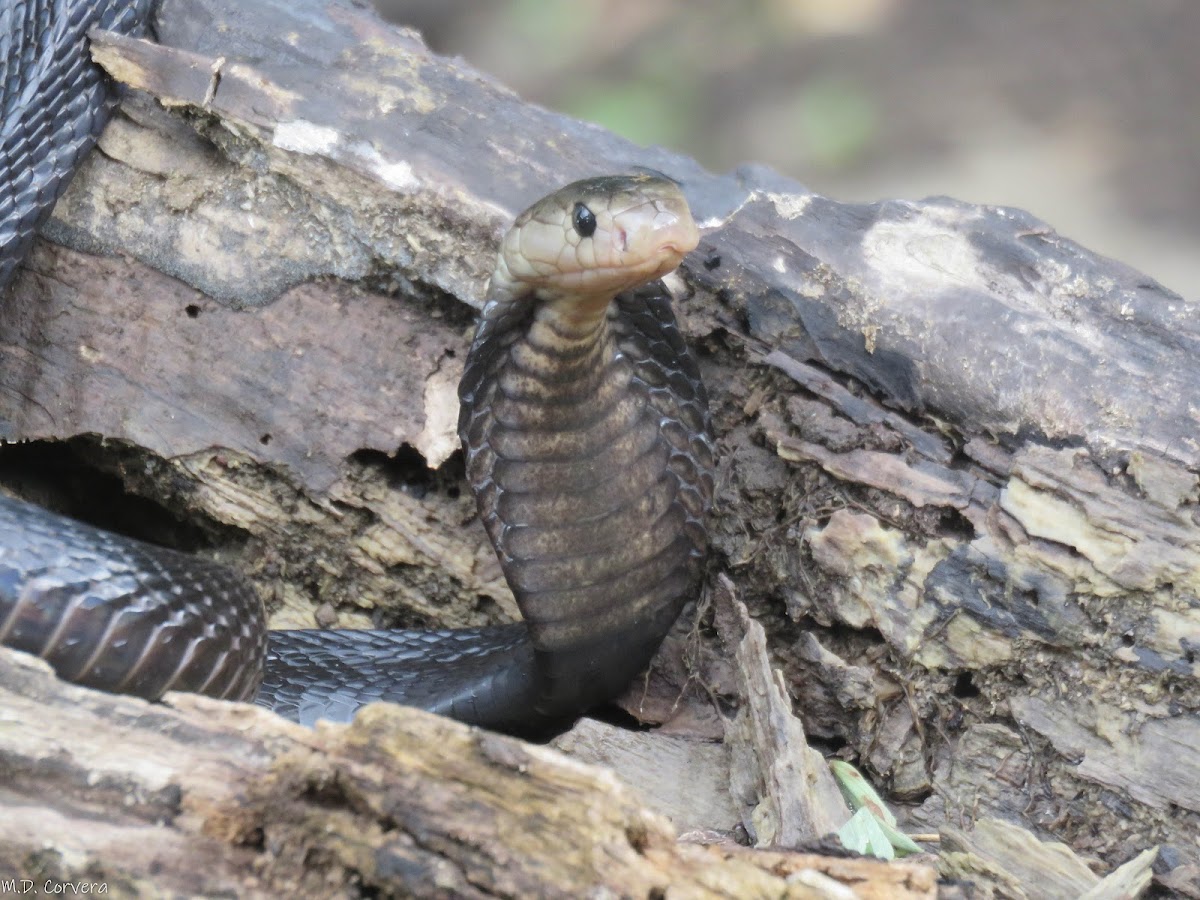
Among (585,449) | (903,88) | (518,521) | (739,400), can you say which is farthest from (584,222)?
(903,88)

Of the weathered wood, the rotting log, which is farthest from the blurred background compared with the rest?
the weathered wood

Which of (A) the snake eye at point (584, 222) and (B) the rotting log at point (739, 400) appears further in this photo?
(B) the rotting log at point (739, 400)

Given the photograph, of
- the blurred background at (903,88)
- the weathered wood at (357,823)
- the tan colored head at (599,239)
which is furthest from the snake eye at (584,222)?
the blurred background at (903,88)

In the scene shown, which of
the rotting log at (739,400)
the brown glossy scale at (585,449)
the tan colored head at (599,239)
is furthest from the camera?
the rotting log at (739,400)

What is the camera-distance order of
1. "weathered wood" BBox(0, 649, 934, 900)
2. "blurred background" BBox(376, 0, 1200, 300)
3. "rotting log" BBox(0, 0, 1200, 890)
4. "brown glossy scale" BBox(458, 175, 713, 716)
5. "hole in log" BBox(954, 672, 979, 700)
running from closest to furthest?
"weathered wood" BBox(0, 649, 934, 900)
"brown glossy scale" BBox(458, 175, 713, 716)
"rotting log" BBox(0, 0, 1200, 890)
"hole in log" BBox(954, 672, 979, 700)
"blurred background" BBox(376, 0, 1200, 300)

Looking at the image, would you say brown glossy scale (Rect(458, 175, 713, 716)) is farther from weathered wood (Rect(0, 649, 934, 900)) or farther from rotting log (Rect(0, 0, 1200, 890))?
weathered wood (Rect(0, 649, 934, 900))

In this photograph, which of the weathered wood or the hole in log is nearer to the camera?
the weathered wood

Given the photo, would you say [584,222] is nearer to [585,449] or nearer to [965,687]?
[585,449]

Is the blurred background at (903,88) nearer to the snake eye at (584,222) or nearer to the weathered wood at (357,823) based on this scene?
the snake eye at (584,222)
